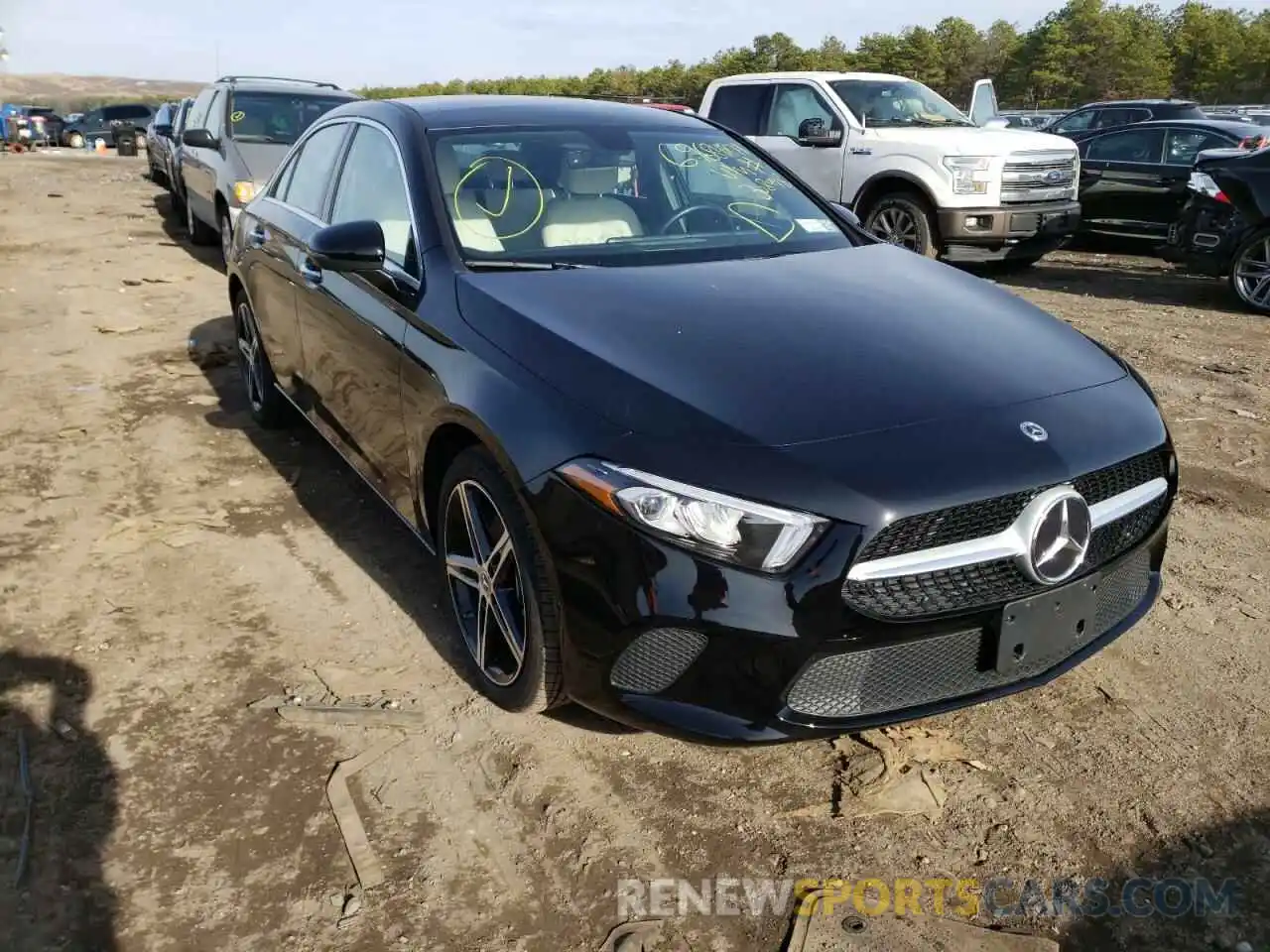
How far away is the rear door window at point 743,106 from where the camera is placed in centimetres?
1112

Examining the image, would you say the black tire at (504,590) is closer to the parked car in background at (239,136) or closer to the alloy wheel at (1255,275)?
the parked car in background at (239,136)

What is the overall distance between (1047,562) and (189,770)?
229 centimetres

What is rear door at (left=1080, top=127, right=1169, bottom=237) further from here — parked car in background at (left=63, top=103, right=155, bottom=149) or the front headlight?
parked car in background at (left=63, top=103, right=155, bottom=149)

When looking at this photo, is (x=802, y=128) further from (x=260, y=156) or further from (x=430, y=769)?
(x=430, y=769)

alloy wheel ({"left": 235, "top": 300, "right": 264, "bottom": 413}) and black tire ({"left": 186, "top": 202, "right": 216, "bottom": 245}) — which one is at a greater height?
black tire ({"left": 186, "top": 202, "right": 216, "bottom": 245})

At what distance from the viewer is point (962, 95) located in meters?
56.5

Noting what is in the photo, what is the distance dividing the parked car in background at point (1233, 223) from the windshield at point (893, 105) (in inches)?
99.5

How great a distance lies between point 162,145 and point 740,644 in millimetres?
15408

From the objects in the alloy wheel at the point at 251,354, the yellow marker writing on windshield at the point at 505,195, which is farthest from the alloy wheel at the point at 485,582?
the alloy wheel at the point at 251,354

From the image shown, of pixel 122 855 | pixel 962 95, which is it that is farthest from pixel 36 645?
pixel 962 95

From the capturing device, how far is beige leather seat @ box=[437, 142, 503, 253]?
331 cm

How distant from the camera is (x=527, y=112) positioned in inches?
157

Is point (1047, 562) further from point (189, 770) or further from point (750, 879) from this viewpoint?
point (189, 770)

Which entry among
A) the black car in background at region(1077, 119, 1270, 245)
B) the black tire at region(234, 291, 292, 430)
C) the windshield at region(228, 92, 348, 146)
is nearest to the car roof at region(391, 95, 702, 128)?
the black tire at region(234, 291, 292, 430)
